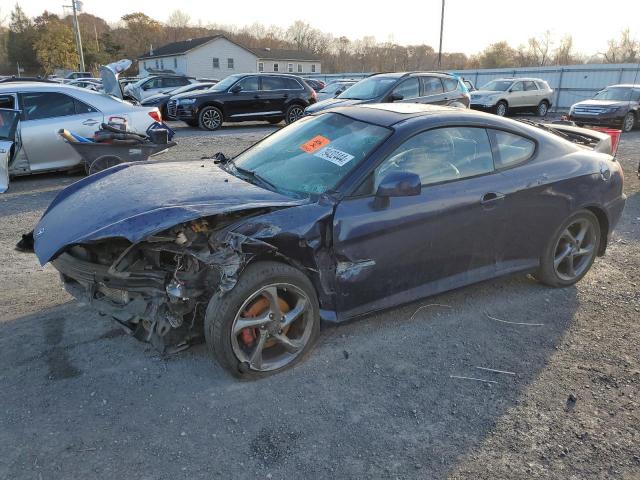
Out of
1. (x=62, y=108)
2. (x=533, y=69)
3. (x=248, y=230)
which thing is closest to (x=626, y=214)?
(x=248, y=230)

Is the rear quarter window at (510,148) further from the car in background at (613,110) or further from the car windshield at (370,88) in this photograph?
the car in background at (613,110)

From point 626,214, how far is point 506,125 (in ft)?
13.4

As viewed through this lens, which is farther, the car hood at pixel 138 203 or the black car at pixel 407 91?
the black car at pixel 407 91

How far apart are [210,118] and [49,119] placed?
25.2 feet

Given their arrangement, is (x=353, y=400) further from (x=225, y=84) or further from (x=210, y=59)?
(x=210, y=59)

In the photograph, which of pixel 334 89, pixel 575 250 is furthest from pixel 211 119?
pixel 575 250

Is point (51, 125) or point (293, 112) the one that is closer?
point (51, 125)

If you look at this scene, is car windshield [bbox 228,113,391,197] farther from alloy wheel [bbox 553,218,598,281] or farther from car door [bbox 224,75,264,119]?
car door [bbox 224,75,264,119]

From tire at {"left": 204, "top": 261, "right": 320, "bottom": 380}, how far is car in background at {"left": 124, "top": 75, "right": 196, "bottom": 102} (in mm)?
19458

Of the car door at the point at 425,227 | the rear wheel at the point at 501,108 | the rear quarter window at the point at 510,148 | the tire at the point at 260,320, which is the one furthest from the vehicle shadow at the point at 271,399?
the rear wheel at the point at 501,108

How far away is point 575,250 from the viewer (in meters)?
4.50

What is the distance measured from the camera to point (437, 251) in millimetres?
3605

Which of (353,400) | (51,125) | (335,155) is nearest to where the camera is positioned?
(353,400)

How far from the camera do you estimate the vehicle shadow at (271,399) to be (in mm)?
2516
